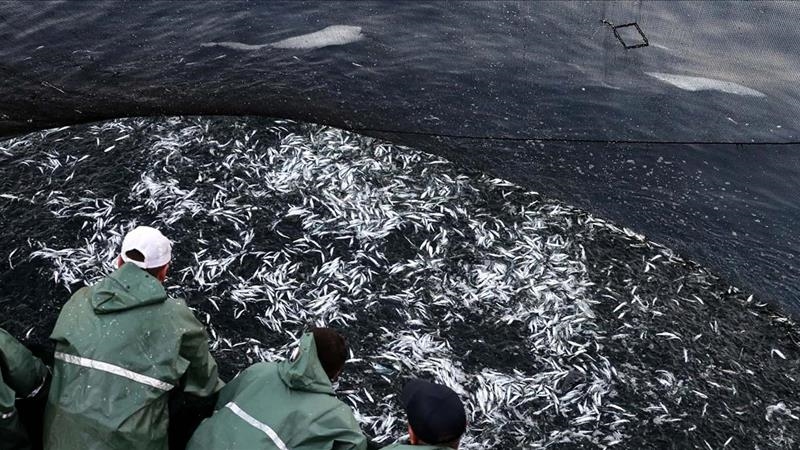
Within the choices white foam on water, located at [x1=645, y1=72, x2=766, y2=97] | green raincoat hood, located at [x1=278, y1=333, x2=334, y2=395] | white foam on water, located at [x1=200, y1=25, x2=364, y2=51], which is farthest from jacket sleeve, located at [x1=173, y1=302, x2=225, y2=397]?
white foam on water, located at [x1=645, y1=72, x2=766, y2=97]

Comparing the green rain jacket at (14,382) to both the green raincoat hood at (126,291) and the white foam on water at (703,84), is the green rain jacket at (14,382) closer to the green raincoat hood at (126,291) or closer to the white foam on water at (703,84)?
the green raincoat hood at (126,291)

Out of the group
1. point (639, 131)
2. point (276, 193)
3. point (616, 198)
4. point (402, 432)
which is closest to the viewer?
point (402, 432)

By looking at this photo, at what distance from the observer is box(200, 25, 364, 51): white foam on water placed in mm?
12453

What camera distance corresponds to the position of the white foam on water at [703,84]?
1151 centimetres

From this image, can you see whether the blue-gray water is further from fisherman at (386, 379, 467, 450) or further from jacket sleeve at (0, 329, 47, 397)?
fisherman at (386, 379, 467, 450)

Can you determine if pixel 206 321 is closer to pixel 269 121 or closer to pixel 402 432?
pixel 402 432

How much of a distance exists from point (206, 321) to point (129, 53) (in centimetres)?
592

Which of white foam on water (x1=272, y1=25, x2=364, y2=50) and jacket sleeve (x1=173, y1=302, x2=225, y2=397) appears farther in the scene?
white foam on water (x1=272, y1=25, x2=364, y2=50)

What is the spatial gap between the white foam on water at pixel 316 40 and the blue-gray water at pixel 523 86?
0.47ft

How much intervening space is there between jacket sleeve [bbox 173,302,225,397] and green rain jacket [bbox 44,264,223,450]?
17mm

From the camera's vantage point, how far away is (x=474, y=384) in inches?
287

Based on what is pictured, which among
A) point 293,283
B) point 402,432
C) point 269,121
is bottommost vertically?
point 402,432

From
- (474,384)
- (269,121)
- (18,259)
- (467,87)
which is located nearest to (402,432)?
(474,384)

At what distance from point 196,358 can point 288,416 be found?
3.27ft
